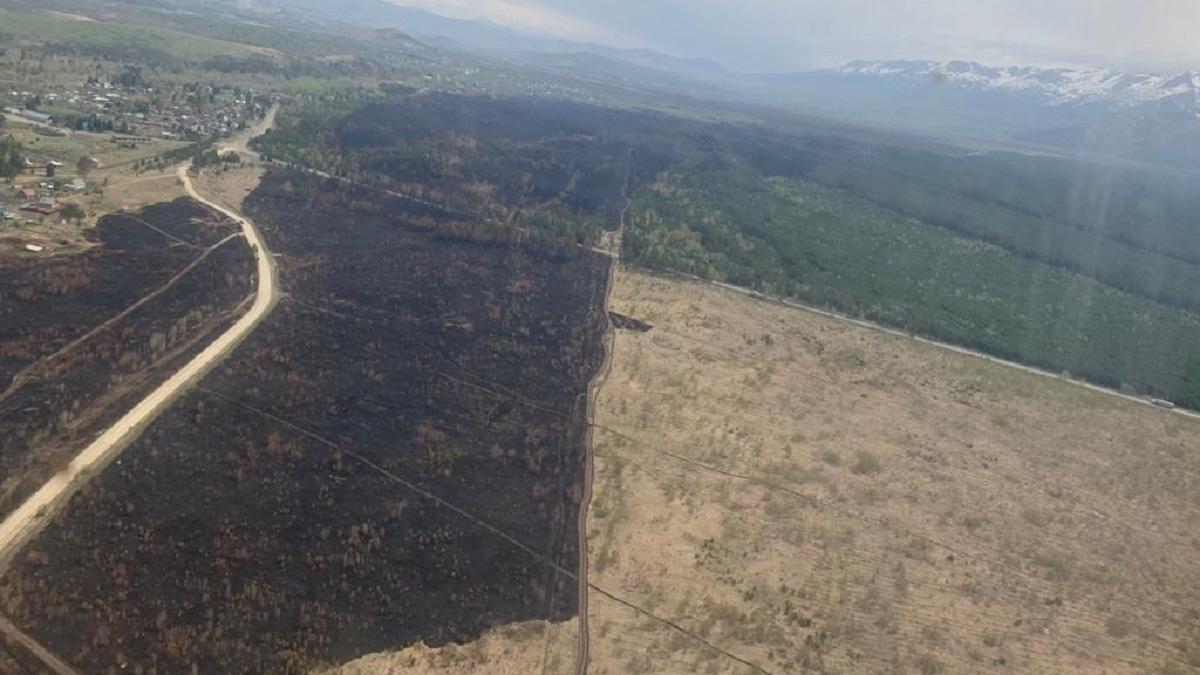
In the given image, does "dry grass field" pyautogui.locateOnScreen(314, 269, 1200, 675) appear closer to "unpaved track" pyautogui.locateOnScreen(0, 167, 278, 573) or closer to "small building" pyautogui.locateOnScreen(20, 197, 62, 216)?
"unpaved track" pyautogui.locateOnScreen(0, 167, 278, 573)

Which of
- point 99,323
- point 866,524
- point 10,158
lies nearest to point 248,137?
point 10,158

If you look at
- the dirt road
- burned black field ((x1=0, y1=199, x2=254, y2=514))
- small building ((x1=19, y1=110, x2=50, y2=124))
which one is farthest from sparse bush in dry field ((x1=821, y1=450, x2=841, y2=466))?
small building ((x1=19, y1=110, x2=50, y2=124))

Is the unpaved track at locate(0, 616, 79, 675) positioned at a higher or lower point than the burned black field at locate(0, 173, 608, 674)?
lower

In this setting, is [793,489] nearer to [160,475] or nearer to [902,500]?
[902,500]

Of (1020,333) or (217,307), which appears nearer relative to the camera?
(217,307)

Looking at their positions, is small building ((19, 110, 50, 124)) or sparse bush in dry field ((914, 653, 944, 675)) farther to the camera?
small building ((19, 110, 50, 124))

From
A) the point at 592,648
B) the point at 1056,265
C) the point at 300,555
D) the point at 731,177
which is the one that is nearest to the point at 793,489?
the point at 592,648

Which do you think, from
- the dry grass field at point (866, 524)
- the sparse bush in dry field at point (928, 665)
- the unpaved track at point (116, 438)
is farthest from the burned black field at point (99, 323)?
the sparse bush in dry field at point (928, 665)
